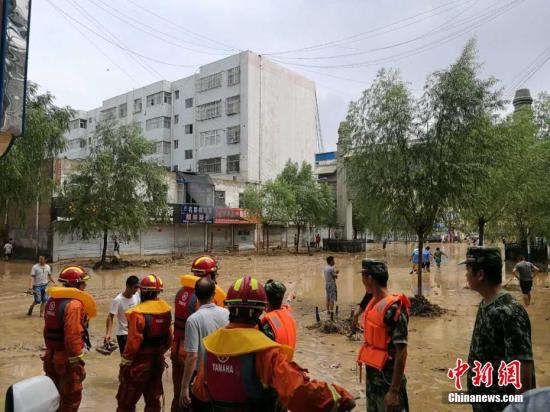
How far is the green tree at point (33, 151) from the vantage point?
13727 mm

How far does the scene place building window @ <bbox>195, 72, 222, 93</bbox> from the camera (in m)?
46.3

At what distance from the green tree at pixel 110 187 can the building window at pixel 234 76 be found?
887 inches

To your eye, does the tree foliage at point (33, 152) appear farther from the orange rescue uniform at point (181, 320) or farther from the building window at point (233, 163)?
the building window at point (233, 163)

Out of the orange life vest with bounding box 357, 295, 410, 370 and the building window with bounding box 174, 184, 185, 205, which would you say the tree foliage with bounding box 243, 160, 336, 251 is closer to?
the building window with bounding box 174, 184, 185, 205

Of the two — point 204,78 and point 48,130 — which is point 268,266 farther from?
point 204,78

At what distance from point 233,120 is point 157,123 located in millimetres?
12105

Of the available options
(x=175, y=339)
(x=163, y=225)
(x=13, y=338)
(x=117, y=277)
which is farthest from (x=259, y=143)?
(x=175, y=339)

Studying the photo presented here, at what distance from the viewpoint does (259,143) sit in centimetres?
4538

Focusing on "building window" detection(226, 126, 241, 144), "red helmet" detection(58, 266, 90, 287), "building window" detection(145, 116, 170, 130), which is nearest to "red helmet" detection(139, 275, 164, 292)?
"red helmet" detection(58, 266, 90, 287)

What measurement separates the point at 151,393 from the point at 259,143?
4202 centimetres

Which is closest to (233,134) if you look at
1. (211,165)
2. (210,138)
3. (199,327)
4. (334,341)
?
(210,138)

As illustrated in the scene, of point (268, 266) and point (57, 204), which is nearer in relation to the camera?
point (57, 204)

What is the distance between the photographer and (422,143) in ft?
38.6

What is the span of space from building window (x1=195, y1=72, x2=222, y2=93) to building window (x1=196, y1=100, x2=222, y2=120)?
1.82m
